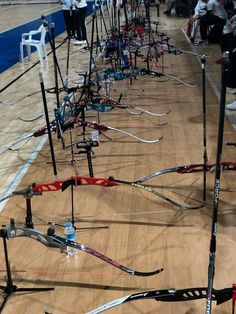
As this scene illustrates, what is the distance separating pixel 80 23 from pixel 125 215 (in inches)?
268

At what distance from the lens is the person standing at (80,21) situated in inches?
344

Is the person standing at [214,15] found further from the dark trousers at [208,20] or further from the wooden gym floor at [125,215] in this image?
the wooden gym floor at [125,215]

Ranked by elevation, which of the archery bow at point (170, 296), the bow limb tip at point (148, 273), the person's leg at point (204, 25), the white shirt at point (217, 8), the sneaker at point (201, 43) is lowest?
the sneaker at point (201, 43)

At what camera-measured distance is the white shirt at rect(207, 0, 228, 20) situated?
8.85 meters

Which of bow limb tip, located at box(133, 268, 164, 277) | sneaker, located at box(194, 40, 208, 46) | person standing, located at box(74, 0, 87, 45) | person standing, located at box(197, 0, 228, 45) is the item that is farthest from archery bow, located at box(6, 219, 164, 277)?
person standing, located at box(197, 0, 228, 45)

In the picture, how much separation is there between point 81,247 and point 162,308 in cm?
42

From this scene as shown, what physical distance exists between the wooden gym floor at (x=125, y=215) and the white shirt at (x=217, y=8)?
4527mm

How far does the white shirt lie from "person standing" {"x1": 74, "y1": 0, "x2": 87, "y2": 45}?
2.31 meters

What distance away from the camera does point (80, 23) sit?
8945 millimetres

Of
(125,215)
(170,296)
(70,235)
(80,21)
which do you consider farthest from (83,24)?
(170,296)

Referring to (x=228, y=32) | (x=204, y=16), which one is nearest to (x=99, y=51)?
(x=228, y=32)

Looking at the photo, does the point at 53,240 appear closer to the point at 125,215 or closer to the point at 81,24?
the point at 125,215

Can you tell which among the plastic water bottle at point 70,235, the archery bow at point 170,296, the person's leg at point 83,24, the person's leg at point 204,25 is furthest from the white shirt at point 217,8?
the archery bow at point 170,296

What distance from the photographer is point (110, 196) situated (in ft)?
9.95
